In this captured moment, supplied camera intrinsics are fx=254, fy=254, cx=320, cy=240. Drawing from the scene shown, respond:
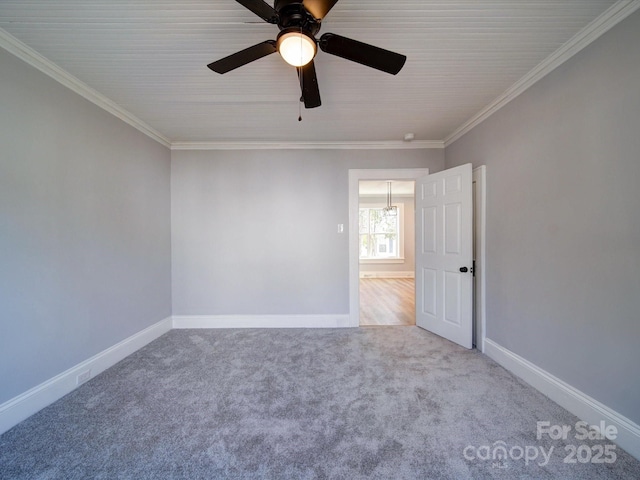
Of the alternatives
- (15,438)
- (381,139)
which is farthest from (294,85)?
(15,438)

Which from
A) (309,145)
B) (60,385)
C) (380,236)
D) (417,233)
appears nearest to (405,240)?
(380,236)

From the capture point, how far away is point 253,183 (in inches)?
138

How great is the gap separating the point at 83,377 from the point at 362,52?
3217mm

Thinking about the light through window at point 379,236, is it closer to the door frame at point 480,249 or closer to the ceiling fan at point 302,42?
the door frame at point 480,249

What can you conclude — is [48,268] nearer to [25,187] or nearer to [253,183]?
[25,187]

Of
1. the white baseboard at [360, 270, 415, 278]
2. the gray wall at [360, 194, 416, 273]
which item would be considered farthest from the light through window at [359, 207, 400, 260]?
the white baseboard at [360, 270, 415, 278]

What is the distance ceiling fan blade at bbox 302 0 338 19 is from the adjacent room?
2 centimetres

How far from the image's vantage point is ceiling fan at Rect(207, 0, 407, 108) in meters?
1.18

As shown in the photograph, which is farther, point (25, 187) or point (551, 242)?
point (551, 242)

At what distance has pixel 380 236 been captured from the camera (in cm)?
802

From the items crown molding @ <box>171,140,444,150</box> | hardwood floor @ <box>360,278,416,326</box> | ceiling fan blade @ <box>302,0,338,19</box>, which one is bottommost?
hardwood floor @ <box>360,278,416,326</box>

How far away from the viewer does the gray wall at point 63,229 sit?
1.69 meters

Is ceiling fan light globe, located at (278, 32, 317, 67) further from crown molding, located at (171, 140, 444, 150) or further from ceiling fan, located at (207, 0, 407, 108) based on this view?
crown molding, located at (171, 140, 444, 150)

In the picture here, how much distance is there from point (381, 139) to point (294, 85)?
157 cm
